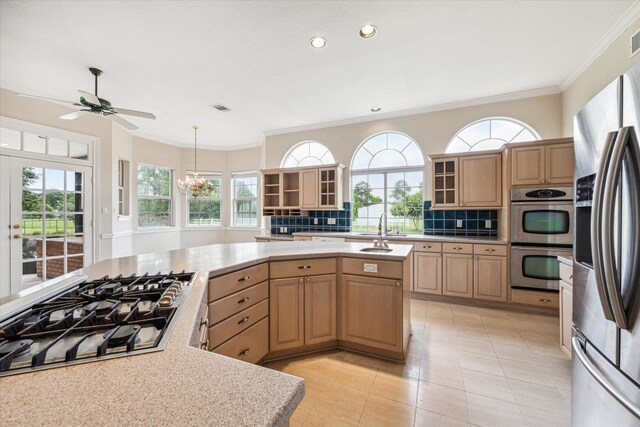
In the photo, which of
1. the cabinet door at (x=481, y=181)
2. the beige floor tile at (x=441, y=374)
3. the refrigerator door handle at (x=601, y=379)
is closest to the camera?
the refrigerator door handle at (x=601, y=379)

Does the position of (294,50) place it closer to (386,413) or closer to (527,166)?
(527,166)

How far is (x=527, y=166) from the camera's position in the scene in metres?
3.33

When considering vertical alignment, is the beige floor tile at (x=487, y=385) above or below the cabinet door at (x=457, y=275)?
below

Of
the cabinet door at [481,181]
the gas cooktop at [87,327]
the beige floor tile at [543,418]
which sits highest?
the cabinet door at [481,181]

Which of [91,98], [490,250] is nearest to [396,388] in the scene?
[490,250]

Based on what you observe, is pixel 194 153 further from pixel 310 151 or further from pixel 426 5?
pixel 426 5

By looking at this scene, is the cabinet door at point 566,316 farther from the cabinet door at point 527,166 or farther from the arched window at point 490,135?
the arched window at point 490,135

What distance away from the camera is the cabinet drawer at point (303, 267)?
86.7 inches

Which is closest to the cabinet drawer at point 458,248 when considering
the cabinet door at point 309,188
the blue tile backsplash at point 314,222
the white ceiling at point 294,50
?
the blue tile backsplash at point 314,222

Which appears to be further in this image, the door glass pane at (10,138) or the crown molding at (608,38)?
the door glass pane at (10,138)

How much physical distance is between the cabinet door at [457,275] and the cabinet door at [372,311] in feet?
6.26

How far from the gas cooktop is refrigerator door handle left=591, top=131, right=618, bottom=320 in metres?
1.54

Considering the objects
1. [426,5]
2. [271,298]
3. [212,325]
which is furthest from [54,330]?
[426,5]

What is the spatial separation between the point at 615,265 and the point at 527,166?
293cm
